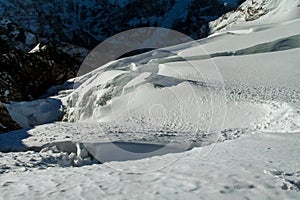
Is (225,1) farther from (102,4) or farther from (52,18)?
(52,18)

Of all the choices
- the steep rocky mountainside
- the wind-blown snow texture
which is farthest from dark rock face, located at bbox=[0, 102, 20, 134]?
the steep rocky mountainside

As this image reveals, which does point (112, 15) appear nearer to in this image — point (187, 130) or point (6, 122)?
point (6, 122)

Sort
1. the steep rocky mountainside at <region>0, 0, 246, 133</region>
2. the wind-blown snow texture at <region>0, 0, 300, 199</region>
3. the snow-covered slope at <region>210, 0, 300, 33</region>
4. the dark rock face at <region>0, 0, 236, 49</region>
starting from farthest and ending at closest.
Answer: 1. the dark rock face at <region>0, 0, 236, 49</region>
2. the steep rocky mountainside at <region>0, 0, 246, 133</region>
3. the snow-covered slope at <region>210, 0, 300, 33</region>
4. the wind-blown snow texture at <region>0, 0, 300, 199</region>

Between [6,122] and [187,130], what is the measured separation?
8.87 meters

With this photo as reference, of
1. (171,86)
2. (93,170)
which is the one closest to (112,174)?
(93,170)

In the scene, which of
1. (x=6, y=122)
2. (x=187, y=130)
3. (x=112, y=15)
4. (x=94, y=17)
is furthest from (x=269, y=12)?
(x=94, y=17)

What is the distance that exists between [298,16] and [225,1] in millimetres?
79103

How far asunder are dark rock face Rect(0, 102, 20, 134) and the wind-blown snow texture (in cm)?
226

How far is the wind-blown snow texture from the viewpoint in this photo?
11.1 ft

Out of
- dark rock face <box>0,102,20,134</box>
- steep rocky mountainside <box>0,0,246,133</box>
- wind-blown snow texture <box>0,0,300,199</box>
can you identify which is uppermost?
steep rocky mountainside <box>0,0,246,133</box>

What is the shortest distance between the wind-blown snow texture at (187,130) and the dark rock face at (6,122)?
2.26 m

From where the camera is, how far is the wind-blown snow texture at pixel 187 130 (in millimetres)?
3389

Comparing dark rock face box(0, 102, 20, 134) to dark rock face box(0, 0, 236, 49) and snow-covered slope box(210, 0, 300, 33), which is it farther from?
dark rock face box(0, 0, 236, 49)

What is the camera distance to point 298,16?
19844 mm
